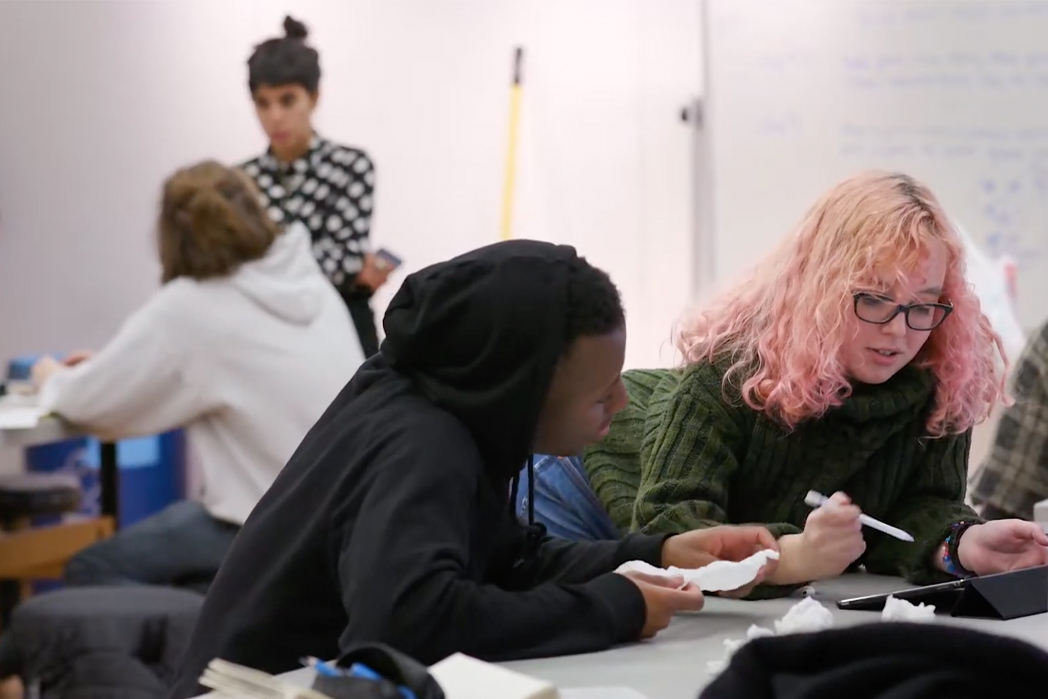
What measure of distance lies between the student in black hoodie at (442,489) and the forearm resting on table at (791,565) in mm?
145

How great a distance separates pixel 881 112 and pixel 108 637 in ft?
7.99

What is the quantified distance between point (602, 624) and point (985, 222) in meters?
2.72

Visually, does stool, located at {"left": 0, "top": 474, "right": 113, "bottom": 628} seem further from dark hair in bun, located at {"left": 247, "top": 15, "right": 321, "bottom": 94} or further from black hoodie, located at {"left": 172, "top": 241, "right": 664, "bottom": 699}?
black hoodie, located at {"left": 172, "top": 241, "right": 664, "bottom": 699}

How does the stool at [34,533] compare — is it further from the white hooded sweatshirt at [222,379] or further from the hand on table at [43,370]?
the white hooded sweatshirt at [222,379]

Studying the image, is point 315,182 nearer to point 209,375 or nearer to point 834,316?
point 209,375

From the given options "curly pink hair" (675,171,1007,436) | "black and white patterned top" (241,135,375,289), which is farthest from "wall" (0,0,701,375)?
"curly pink hair" (675,171,1007,436)

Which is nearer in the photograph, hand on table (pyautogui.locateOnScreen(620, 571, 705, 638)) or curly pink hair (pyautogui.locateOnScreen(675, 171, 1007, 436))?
hand on table (pyautogui.locateOnScreen(620, 571, 705, 638))

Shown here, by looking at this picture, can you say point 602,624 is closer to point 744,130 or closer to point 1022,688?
point 1022,688

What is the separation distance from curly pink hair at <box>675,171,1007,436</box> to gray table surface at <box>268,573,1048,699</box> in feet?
0.87

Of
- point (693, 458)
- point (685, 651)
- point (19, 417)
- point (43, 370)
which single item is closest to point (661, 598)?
point (685, 651)

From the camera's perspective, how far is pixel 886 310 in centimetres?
157

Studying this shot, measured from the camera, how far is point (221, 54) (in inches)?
162

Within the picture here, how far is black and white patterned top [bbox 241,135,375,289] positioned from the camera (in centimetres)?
369

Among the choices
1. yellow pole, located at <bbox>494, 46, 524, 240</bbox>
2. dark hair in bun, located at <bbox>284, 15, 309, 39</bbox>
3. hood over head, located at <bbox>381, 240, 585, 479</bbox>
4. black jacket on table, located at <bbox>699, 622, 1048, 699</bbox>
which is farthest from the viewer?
yellow pole, located at <bbox>494, 46, 524, 240</bbox>
